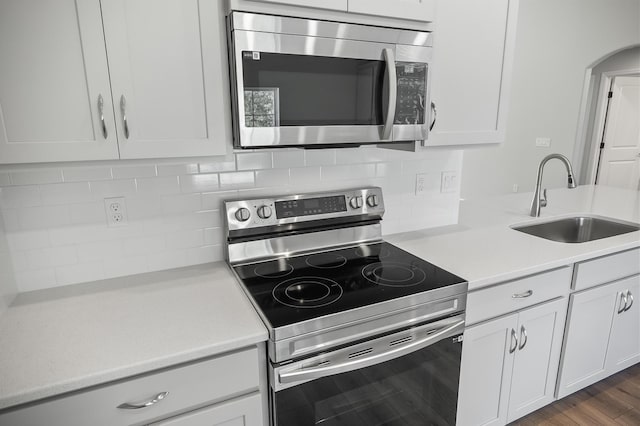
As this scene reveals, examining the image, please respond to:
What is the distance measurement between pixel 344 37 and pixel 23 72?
3.14 ft

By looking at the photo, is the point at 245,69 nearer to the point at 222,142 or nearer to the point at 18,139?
the point at 222,142

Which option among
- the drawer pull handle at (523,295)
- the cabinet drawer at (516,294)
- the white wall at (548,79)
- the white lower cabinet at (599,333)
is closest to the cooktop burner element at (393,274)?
the cabinet drawer at (516,294)

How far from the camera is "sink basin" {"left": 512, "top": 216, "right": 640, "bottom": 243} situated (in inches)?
94.4

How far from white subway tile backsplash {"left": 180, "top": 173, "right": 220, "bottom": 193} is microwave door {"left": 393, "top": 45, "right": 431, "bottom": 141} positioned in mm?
751

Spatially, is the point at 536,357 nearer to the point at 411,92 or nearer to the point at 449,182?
the point at 449,182

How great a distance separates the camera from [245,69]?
126 centimetres

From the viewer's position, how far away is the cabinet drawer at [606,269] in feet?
6.11

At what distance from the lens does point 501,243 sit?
→ 1.93 meters

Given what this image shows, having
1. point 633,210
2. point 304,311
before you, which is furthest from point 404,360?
point 633,210

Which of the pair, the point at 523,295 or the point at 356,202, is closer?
the point at 523,295

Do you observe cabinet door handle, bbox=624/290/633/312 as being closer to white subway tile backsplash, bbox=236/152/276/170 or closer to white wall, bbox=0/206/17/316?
white subway tile backsplash, bbox=236/152/276/170

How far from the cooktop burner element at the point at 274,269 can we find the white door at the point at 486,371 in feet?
2.49

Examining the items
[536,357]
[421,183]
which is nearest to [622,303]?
[536,357]

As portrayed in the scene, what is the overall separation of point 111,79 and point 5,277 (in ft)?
2.52
